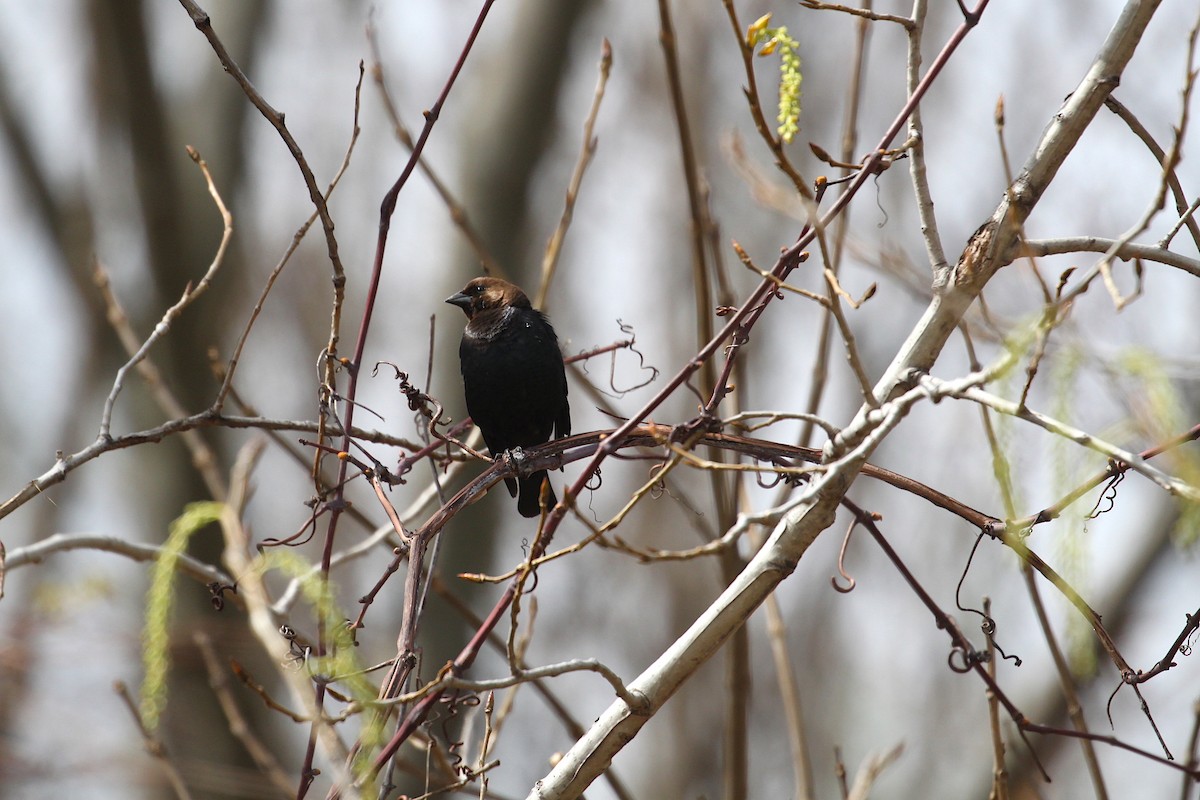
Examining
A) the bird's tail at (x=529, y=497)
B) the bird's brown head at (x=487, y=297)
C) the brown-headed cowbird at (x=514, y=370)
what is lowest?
the bird's tail at (x=529, y=497)

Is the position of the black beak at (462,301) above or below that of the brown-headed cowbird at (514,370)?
above

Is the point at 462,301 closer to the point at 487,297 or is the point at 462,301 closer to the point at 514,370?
the point at 487,297

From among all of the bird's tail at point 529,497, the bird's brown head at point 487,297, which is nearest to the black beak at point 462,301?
the bird's brown head at point 487,297

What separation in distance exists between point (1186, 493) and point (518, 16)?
6.51 m

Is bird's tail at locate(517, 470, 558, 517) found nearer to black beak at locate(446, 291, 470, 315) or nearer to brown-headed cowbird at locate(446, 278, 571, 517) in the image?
brown-headed cowbird at locate(446, 278, 571, 517)

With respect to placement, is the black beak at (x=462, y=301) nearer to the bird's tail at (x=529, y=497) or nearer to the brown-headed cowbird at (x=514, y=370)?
the brown-headed cowbird at (x=514, y=370)

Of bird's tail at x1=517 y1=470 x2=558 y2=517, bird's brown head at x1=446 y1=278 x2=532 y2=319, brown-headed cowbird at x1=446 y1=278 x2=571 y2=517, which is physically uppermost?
bird's brown head at x1=446 y1=278 x2=532 y2=319

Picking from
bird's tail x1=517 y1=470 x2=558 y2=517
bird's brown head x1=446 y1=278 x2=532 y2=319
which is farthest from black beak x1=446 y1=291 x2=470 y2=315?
bird's tail x1=517 y1=470 x2=558 y2=517

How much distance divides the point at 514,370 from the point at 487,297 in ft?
1.32

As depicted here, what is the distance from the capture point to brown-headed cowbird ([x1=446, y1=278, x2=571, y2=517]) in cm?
410

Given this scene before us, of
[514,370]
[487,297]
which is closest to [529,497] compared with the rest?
[514,370]

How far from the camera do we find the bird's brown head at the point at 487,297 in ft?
13.9

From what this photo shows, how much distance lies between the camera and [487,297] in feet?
14.3

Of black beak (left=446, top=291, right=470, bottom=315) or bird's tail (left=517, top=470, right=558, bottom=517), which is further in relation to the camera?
black beak (left=446, top=291, right=470, bottom=315)
